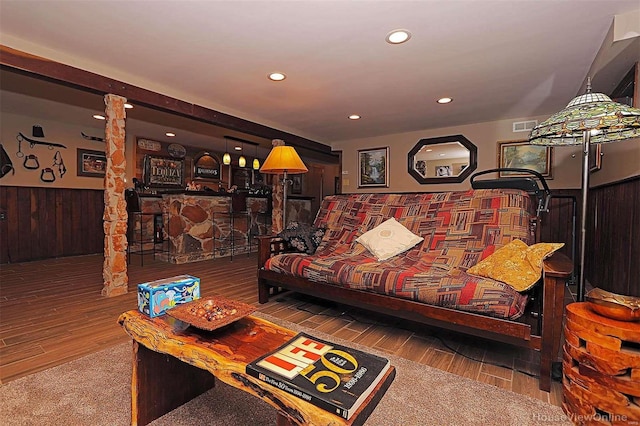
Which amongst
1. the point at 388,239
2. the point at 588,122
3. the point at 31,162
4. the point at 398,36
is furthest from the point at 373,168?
the point at 31,162

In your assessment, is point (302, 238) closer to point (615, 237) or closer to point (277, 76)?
point (277, 76)

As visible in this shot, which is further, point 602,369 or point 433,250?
point 433,250

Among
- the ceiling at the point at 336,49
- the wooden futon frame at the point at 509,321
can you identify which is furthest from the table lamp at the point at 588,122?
the ceiling at the point at 336,49

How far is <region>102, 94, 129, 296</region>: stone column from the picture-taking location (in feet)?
9.89

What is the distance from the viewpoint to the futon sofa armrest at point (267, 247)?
2.74m

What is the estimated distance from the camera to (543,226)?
426 centimetres

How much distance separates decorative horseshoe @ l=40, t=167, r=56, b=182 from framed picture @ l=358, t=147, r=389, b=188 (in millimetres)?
5230

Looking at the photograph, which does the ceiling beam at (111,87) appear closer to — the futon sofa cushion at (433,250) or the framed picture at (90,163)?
the futon sofa cushion at (433,250)

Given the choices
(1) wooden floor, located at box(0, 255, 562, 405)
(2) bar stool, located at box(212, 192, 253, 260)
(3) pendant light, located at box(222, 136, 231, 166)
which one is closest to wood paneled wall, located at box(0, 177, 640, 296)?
(1) wooden floor, located at box(0, 255, 562, 405)

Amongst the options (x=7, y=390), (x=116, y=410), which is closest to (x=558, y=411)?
(x=116, y=410)

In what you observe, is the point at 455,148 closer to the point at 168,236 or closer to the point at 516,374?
the point at 516,374

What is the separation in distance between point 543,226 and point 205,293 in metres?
4.53

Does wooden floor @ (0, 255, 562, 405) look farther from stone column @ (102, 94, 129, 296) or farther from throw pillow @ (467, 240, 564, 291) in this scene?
throw pillow @ (467, 240, 564, 291)

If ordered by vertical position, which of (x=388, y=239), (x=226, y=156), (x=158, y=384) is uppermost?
(x=226, y=156)
